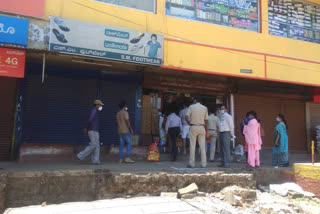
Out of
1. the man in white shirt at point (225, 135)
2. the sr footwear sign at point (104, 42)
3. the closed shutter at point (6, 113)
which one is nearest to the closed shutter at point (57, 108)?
the closed shutter at point (6, 113)

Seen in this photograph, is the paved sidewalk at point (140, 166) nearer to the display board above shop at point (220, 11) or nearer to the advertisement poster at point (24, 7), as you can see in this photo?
the advertisement poster at point (24, 7)

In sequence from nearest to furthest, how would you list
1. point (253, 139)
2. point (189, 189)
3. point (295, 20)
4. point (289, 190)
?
point (189, 189), point (289, 190), point (253, 139), point (295, 20)

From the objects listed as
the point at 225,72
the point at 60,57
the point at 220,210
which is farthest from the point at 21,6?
the point at 220,210

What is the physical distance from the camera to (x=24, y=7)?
6320mm

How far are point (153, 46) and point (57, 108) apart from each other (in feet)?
10.8

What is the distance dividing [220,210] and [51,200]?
306cm

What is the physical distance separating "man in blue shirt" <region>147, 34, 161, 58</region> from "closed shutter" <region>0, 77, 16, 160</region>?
386 cm

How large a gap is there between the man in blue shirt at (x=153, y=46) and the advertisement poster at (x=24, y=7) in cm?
284

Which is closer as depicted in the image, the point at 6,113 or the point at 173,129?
the point at 6,113

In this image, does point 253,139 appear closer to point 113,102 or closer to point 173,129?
point 173,129

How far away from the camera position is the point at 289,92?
10516 mm

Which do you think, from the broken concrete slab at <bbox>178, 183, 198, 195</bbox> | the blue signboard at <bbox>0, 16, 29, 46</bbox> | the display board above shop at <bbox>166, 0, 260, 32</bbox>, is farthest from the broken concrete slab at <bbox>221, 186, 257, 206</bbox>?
the blue signboard at <bbox>0, 16, 29, 46</bbox>

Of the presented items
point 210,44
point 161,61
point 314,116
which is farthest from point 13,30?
point 314,116

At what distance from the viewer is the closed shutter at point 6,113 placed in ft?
22.6
